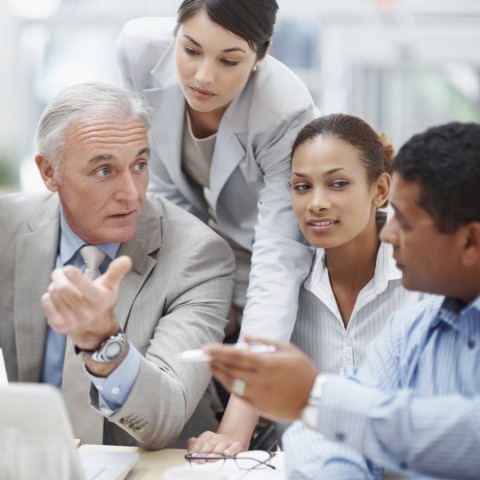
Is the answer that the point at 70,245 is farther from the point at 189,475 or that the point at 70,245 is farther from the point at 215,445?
the point at 189,475

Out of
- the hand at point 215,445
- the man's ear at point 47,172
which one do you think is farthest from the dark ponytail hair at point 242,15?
the hand at point 215,445

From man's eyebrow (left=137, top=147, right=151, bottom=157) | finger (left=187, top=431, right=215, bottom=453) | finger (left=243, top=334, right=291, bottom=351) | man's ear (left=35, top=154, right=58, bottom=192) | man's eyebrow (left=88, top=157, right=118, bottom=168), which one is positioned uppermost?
man's eyebrow (left=137, top=147, right=151, bottom=157)

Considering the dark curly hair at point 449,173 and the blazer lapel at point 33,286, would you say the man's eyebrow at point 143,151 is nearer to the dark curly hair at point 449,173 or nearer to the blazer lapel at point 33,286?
the blazer lapel at point 33,286

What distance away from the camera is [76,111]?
8.14 feet

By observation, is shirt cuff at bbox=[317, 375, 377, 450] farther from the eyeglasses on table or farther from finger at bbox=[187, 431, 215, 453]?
finger at bbox=[187, 431, 215, 453]

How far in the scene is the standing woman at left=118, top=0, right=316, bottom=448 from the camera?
238cm

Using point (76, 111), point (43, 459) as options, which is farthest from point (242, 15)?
point (43, 459)

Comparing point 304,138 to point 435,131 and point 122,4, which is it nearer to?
point 435,131

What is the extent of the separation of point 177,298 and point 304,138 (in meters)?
0.55

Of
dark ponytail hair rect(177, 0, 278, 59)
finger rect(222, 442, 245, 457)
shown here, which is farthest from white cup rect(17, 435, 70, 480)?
dark ponytail hair rect(177, 0, 278, 59)

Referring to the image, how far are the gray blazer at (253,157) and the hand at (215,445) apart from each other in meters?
0.32

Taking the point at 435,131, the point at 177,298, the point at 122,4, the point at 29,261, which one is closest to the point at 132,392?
the point at 177,298

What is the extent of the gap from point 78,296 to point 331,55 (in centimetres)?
494

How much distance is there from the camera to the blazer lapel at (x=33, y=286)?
246cm
